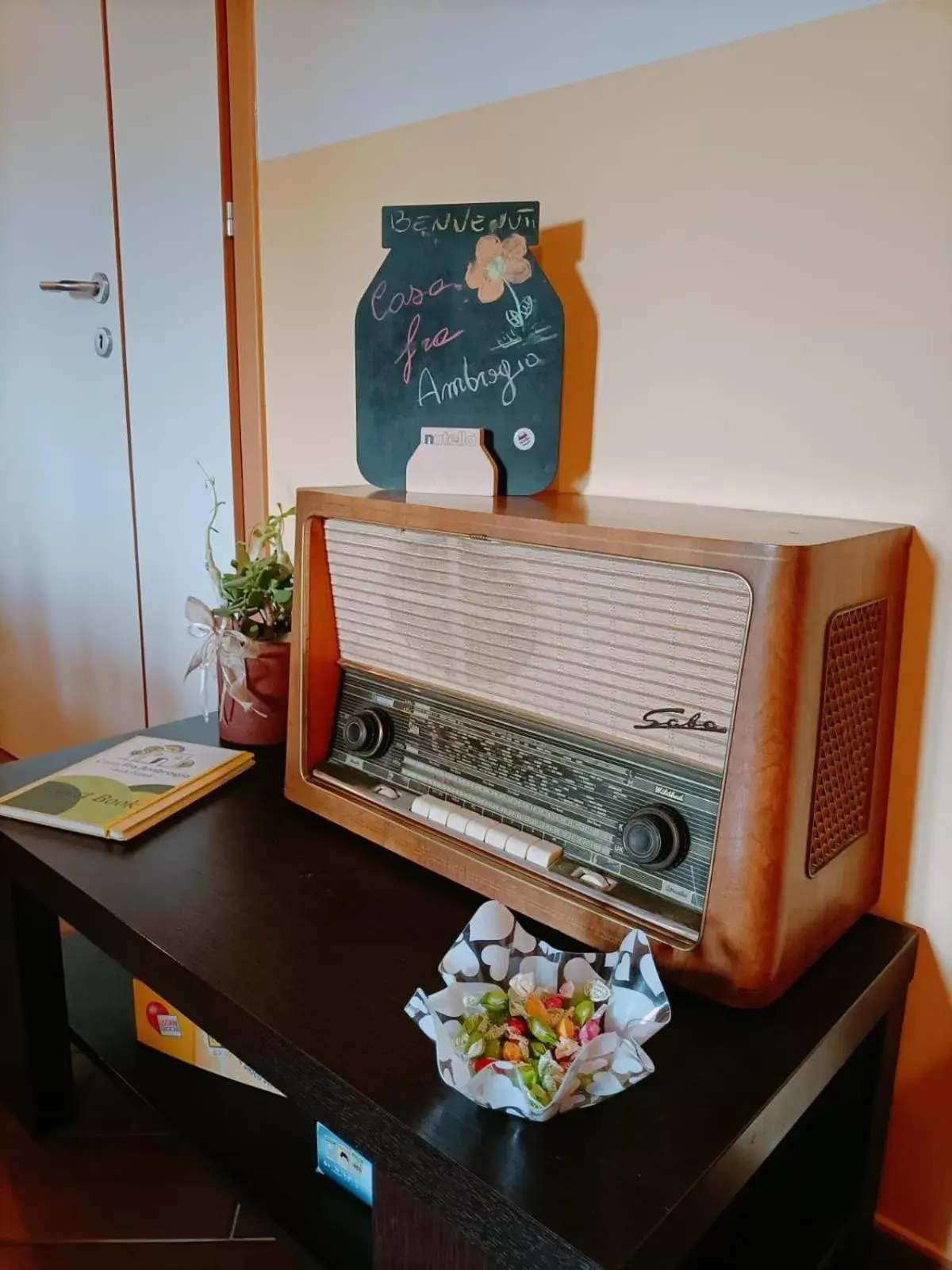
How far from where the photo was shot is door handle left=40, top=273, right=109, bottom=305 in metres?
1.75

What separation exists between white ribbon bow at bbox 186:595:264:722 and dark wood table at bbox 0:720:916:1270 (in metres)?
0.09

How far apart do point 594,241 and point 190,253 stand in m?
0.81

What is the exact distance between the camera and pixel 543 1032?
0.62 meters

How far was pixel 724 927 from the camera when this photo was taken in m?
0.70

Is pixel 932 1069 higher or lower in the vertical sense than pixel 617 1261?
lower

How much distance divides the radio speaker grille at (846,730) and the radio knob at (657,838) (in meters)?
0.10

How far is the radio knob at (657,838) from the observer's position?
74 cm

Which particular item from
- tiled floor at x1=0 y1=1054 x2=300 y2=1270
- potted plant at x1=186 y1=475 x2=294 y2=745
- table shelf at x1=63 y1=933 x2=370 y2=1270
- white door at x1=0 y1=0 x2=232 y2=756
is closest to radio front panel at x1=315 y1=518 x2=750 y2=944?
potted plant at x1=186 y1=475 x2=294 y2=745

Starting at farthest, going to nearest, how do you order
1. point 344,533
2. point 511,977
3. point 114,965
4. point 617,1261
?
1. point 114,965
2. point 344,533
3. point 511,977
4. point 617,1261

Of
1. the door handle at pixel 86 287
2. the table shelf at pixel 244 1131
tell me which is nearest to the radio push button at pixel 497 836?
the table shelf at pixel 244 1131

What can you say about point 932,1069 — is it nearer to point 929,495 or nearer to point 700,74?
point 929,495

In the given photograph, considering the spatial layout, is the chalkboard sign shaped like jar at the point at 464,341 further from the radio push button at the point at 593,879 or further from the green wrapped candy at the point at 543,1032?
the green wrapped candy at the point at 543,1032

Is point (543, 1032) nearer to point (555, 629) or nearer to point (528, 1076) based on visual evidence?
point (528, 1076)

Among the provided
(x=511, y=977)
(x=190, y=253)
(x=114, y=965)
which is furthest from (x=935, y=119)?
(x=114, y=965)
